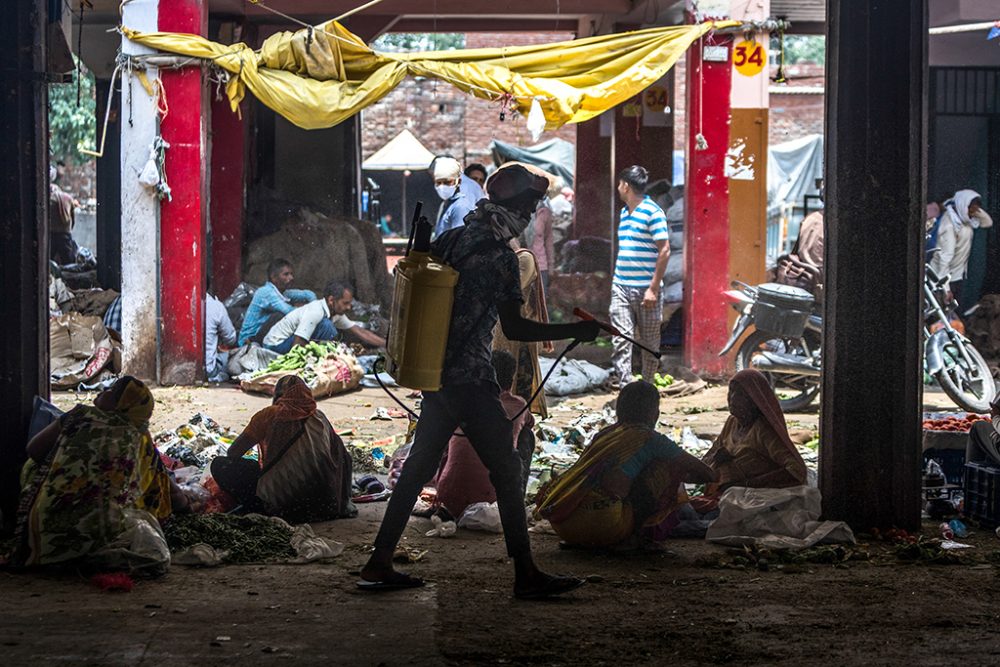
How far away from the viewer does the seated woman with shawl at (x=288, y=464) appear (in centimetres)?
654

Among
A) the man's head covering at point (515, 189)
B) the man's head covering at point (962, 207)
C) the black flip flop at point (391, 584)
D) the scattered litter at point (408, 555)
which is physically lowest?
the scattered litter at point (408, 555)

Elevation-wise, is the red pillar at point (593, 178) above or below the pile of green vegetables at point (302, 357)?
above

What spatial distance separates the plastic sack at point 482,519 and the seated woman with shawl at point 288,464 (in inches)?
27.4

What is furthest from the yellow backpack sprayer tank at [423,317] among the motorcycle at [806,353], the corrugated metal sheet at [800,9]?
the corrugated metal sheet at [800,9]

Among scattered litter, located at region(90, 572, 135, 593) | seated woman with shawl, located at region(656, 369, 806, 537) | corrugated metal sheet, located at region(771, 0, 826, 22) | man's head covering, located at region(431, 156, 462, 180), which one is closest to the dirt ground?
scattered litter, located at region(90, 572, 135, 593)

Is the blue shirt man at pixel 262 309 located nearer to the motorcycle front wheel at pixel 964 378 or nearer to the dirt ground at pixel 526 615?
the motorcycle front wheel at pixel 964 378

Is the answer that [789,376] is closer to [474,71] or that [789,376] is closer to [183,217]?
[474,71]

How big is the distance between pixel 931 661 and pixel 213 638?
8.11ft

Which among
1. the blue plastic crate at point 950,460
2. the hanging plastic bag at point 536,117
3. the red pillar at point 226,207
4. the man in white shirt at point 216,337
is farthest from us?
the red pillar at point 226,207

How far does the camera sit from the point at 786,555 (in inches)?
233

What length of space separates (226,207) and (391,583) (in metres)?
10.4

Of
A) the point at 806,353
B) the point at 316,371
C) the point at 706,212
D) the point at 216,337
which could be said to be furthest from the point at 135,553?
the point at 706,212

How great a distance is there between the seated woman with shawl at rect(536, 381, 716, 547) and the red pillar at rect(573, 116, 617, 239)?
11.4 meters

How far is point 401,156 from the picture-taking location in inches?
1127
